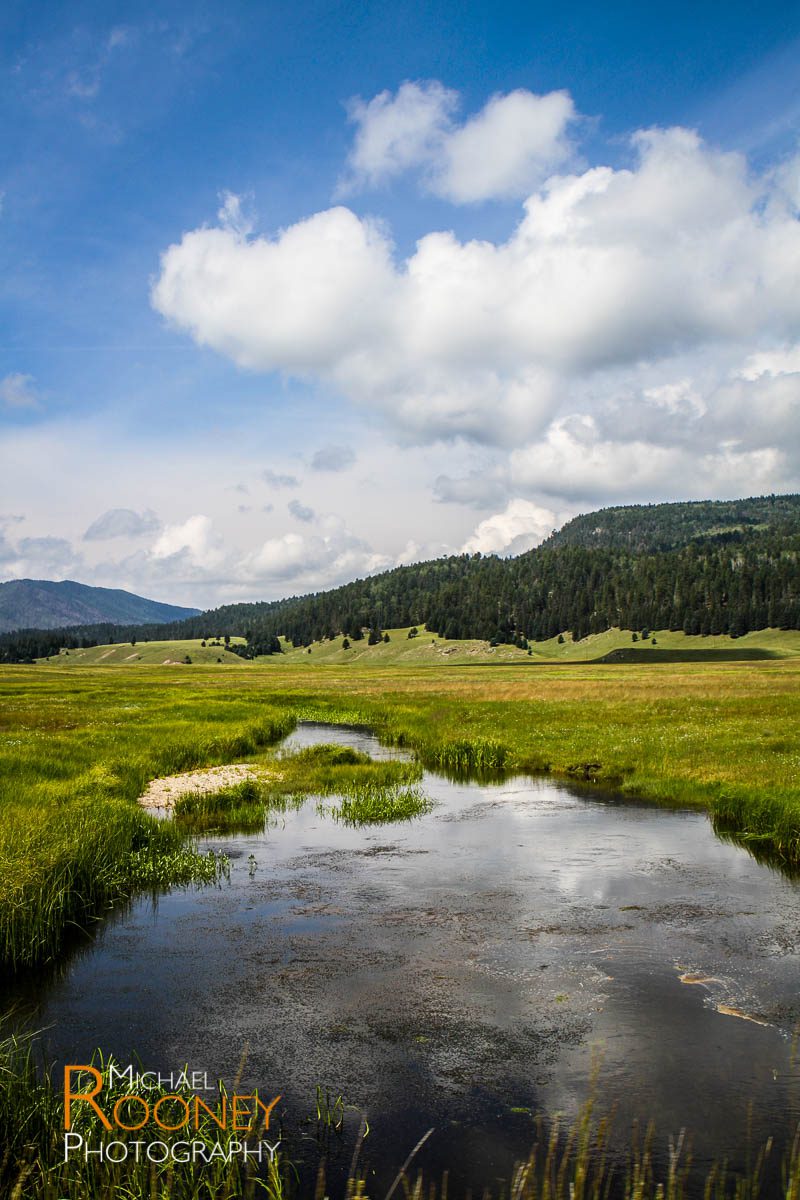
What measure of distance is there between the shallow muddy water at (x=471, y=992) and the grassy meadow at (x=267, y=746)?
160cm

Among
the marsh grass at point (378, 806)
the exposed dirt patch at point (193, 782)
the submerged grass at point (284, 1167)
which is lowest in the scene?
the marsh grass at point (378, 806)

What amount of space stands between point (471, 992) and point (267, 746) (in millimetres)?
34287

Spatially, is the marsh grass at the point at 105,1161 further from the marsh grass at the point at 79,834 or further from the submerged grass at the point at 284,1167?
the marsh grass at the point at 79,834

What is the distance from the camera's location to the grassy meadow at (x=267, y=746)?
54.8 feet

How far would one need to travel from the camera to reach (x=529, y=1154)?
8297mm

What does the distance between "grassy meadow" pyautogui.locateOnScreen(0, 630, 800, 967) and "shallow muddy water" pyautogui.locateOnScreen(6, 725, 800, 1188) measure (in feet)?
5.26

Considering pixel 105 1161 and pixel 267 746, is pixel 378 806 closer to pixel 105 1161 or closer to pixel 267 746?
pixel 105 1161

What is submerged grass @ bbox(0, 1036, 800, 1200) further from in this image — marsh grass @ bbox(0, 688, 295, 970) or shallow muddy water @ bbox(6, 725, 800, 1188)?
marsh grass @ bbox(0, 688, 295, 970)

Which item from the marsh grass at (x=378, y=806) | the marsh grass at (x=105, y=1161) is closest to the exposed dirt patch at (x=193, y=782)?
the marsh grass at (x=378, y=806)

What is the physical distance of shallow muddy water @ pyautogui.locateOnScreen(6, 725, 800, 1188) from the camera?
9.34 m

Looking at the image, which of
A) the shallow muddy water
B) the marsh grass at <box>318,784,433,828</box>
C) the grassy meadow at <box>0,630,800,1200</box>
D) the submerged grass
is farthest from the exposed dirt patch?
the submerged grass

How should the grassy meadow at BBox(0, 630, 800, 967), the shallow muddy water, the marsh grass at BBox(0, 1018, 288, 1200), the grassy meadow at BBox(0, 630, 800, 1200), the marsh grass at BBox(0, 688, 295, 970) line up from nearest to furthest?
the marsh grass at BBox(0, 1018, 288, 1200), the grassy meadow at BBox(0, 630, 800, 1200), the shallow muddy water, the marsh grass at BBox(0, 688, 295, 970), the grassy meadow at BBox(0, 630, 800, 967)

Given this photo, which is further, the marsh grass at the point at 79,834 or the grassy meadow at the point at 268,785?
the marsh grass at the point at 79,834

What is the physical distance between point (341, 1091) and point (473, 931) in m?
5.63
